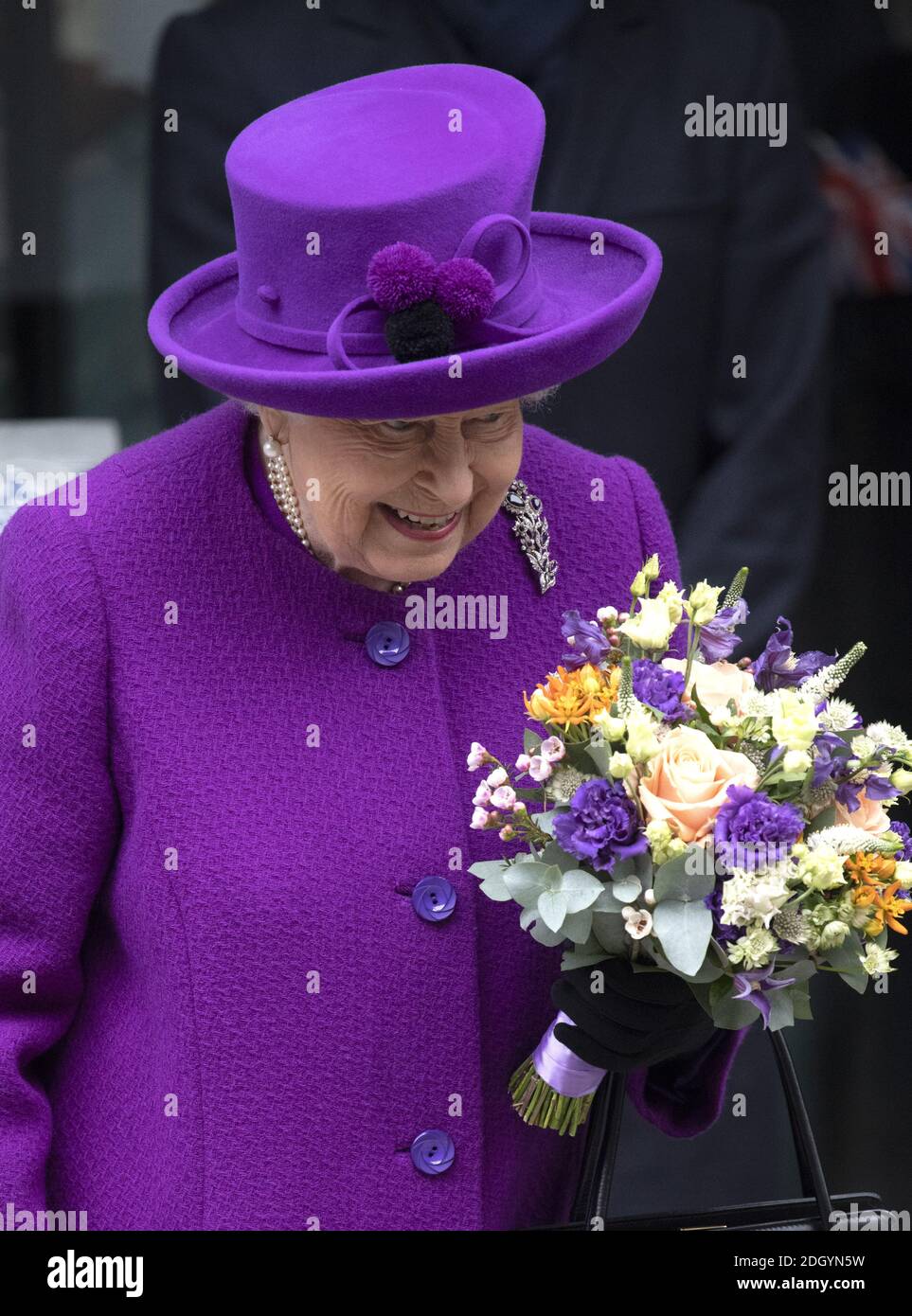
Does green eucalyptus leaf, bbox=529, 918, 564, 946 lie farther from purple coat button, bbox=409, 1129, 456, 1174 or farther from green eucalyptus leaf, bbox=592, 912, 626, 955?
purple coat button, bbox=409, 1129, 456, 1174

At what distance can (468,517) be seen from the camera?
1886mm

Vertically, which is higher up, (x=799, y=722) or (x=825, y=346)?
(x=825, y=346)

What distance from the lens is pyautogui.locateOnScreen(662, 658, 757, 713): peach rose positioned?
178 cm

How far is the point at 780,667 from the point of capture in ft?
5.98

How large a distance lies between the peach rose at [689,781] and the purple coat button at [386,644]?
14.1 inches

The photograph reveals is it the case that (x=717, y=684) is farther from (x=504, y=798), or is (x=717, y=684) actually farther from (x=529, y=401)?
(x=529, y=401)

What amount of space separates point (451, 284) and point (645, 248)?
0.34 meters

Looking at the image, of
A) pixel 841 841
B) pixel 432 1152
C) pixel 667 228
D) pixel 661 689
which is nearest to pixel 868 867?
pixel 841 841

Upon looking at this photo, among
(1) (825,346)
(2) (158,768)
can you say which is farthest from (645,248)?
(1) (825,346)

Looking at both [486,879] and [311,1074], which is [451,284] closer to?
[486,879]

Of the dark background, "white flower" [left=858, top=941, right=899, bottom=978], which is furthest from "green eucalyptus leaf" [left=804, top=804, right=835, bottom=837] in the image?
the dark background

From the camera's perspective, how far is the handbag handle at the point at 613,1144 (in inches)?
74.9

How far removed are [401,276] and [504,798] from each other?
1.57 feet

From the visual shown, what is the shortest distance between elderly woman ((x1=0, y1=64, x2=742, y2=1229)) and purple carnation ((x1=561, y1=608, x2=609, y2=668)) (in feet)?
0.49
